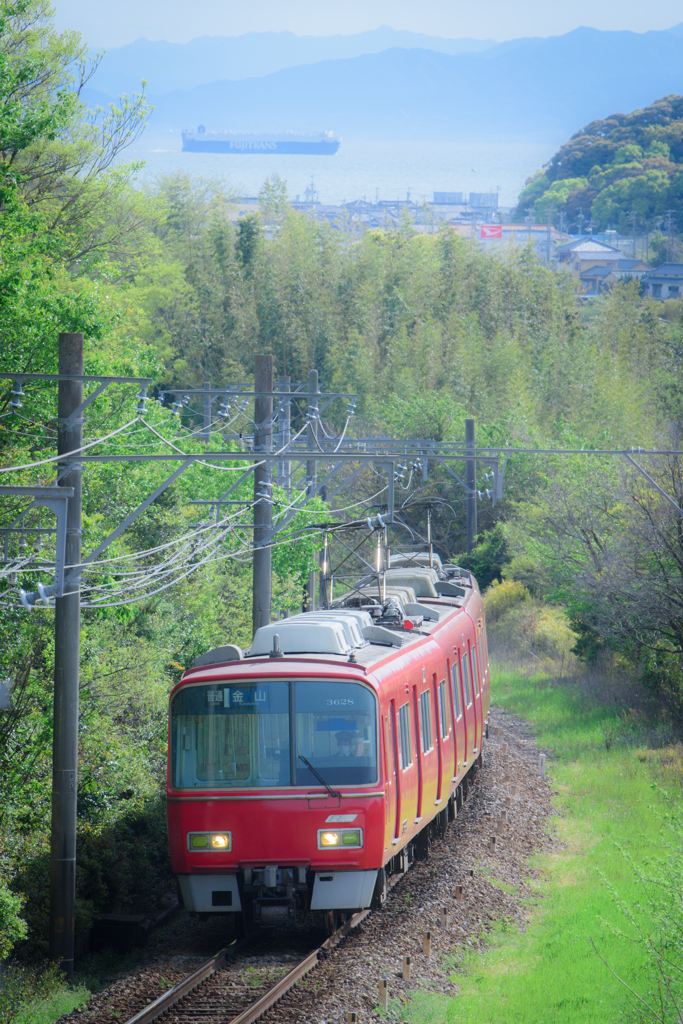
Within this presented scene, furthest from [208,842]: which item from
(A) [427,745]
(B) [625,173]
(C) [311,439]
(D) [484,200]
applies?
(D) [484,200]

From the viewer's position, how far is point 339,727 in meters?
10.0

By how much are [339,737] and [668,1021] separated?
340 centimetres

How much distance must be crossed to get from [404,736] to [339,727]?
118 centimetres

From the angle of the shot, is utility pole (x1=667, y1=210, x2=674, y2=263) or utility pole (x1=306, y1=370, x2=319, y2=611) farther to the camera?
utility pole (x1=667, y1=210, x2=674, y2=263)

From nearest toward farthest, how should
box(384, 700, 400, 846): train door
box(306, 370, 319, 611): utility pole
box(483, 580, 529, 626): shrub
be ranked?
box(384, 700, 400, 846): train door → box(306, 370, 319, 611): utility pole → box(483, 580, 529, 626): shrub

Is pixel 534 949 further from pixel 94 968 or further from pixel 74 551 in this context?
pixel 74 551

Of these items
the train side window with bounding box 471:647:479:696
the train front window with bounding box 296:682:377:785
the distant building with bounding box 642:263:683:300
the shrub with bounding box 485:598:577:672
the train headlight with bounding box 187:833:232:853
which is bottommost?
the shrub with bounding box 485:598:577:672

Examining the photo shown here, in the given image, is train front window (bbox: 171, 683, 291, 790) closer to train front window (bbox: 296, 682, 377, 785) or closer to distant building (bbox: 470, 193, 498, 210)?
train front window (bbox: 296, 682, 377, 785)

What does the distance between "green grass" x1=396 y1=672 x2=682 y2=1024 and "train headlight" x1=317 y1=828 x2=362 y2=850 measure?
4.42 feet

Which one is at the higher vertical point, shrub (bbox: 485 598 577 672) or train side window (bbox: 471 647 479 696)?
train side window (bbox: 471 647 479 696)

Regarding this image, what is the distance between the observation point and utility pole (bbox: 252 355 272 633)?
1529cm

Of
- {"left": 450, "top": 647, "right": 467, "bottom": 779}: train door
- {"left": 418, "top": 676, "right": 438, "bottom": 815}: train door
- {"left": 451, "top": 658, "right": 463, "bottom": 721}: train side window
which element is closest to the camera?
{"left": 418, "top": 676, "right": 438, "bottom": 815}: train door

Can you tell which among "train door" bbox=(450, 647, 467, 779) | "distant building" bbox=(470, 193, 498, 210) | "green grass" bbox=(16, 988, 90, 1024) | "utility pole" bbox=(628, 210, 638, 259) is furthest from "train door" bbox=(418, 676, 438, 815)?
"distant building" bbox=(470, 193, 498, 210)

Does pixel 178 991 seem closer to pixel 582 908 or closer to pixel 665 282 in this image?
pixel 582 908
